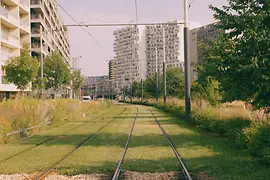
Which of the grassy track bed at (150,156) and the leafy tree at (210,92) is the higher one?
the leafy tree at (210,92)

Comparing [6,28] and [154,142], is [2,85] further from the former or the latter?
[154,142]

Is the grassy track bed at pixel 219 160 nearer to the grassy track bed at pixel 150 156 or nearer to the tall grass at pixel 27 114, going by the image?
the grassy track bed at pixel 150 156

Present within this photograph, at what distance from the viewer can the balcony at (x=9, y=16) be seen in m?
45.9

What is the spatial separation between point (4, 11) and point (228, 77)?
133ft

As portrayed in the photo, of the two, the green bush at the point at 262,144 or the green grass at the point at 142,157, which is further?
the green bush at the point at 262,144

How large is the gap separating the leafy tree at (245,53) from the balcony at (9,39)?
39.2 metres

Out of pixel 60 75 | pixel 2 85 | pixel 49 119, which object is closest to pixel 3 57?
pixel 2 85

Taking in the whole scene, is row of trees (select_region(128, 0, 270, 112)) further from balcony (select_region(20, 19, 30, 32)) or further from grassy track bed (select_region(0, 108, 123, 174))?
balcony (select_region(20, 19, 30, 32))

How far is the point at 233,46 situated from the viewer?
1259 centimetres

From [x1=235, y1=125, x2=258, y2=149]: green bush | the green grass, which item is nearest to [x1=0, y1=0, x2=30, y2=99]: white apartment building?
the green grass

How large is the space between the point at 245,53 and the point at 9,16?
42816 mm

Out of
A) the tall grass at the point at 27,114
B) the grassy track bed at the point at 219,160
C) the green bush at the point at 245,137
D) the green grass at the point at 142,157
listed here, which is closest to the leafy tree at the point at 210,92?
the green grass at the point at 142,157

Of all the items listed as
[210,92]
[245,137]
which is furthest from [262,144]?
[210,92]

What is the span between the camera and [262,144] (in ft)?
34.0
